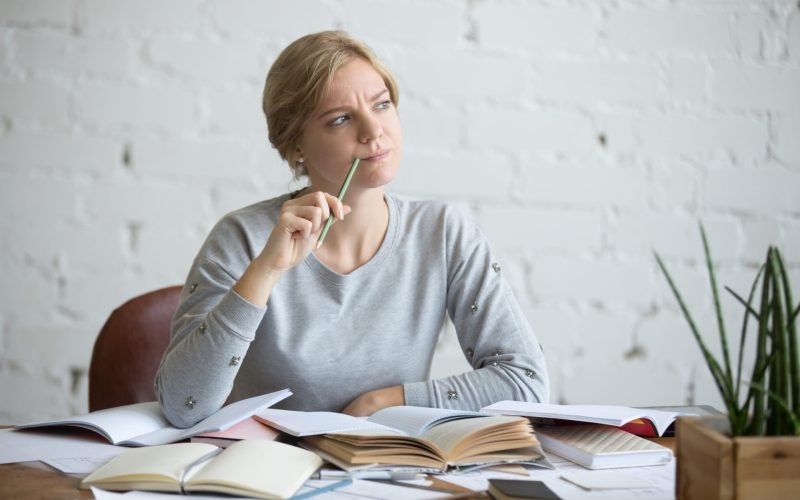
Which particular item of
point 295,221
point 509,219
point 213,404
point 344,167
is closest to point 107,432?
point 213,404

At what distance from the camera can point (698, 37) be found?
6.81 feet

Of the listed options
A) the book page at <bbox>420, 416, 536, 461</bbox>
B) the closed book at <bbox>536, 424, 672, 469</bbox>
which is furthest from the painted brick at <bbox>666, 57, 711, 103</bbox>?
the book page at <bbox>420, 416, 536, 461</bbox>

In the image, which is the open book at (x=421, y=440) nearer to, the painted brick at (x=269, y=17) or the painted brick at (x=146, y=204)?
the painted brick at (x=146, y=204)

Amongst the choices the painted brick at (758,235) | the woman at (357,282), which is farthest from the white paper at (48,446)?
the painted brick at (758,235)

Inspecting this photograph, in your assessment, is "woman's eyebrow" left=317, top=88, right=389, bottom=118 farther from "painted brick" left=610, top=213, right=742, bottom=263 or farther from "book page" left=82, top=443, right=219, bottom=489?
"painted brick" left=610, top=213, right=742, bottom=263

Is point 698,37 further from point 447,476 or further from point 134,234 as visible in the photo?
point 447,476

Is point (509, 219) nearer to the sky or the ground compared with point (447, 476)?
nearer to the sky

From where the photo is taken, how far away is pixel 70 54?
1924mm

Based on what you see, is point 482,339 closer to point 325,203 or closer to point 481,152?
point 325,203

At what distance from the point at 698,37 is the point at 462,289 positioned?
→ 1012 mm

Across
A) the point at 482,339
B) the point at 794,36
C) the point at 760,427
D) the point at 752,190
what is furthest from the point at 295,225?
the point at 794,36

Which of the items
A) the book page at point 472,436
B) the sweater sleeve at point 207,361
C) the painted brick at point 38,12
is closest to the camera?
the book page at point 472,436

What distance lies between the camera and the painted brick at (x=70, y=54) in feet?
6.29

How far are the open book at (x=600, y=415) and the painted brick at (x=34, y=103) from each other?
4.21ft
